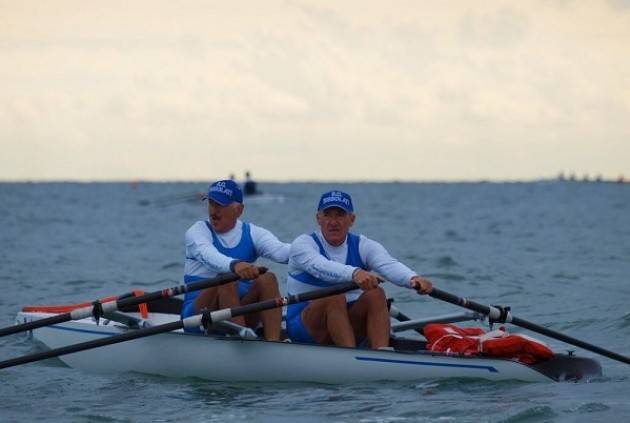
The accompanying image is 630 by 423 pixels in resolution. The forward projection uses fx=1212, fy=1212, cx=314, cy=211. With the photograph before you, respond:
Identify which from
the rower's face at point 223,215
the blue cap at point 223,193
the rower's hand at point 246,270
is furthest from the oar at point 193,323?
the blue cap at point 223,193

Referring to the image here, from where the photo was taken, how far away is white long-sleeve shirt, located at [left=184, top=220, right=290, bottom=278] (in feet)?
34.2

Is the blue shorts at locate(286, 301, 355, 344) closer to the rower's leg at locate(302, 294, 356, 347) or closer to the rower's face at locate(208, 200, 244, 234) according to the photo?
the rower's leg at locate(302, 294, 356, 347)

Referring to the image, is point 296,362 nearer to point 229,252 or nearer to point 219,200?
point 229,252

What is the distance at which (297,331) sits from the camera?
10344 mm

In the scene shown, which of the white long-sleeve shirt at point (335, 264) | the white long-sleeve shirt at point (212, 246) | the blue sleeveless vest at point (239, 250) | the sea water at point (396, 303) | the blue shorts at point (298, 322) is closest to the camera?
the sea water at point (396, 303)

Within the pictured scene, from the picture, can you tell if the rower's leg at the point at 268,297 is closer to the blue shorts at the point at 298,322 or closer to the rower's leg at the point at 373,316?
the blue shorts at the point at 298,322

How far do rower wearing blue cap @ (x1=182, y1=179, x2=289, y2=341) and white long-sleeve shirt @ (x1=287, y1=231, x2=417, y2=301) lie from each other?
322mm

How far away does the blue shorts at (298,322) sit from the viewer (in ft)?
33.8

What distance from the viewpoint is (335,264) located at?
32.2ft

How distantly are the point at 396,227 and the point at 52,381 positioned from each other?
32.6 m

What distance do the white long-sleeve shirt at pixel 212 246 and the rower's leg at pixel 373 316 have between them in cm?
83

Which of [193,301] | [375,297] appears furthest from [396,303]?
[375,297]

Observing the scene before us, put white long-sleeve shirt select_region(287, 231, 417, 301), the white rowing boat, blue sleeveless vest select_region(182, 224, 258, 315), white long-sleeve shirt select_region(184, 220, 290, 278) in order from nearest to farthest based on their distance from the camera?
1. white long-sleeve shirt select_region(287, 231, 417, 301)
2. the white rowing boat
3. white long-sleeve shirt select_region(184, 220, 290, 278)
4. blue sleeveless vest select_region(182, 224, 258, 315)

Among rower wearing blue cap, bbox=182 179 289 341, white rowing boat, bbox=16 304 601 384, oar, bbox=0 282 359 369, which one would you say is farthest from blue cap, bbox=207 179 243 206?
white rowing boat, bbox=16 304 601 384
